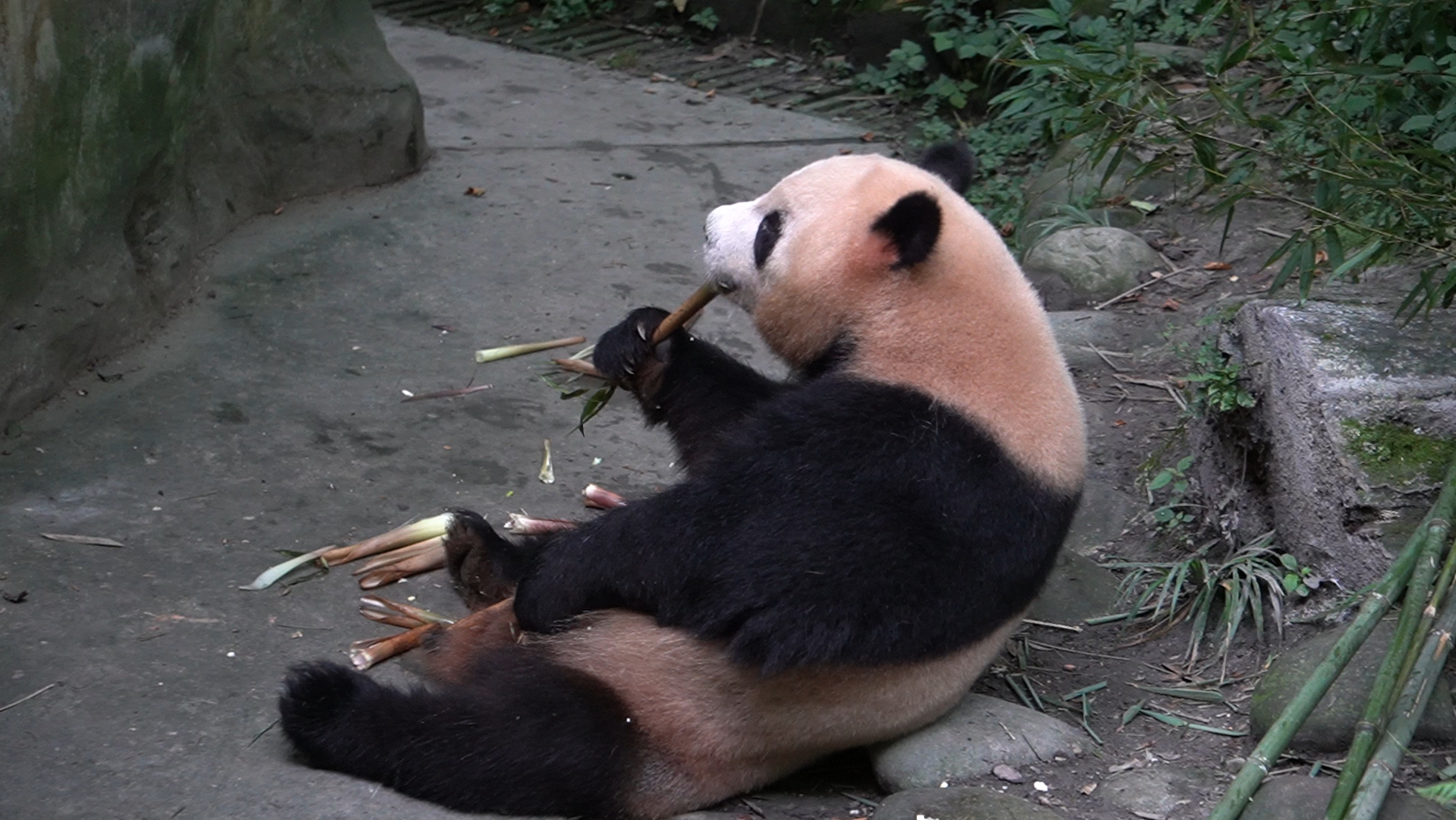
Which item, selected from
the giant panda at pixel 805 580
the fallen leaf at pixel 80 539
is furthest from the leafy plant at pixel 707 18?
the fallen leaf at pixel 80 539

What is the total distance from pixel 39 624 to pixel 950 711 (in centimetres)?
224

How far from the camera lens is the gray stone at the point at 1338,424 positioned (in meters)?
3.35

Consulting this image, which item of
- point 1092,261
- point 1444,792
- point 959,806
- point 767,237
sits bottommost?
point 959,806

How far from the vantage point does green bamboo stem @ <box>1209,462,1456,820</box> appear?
2.58 metres

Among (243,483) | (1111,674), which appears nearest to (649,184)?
(243,483)

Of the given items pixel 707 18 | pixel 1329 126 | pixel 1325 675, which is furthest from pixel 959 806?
pixel 707 18

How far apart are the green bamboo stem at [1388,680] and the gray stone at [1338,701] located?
0.24 ft

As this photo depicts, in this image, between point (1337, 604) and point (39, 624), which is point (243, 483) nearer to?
point (39, 624)

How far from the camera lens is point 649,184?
699 centimetres

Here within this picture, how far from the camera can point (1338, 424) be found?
11.3ft

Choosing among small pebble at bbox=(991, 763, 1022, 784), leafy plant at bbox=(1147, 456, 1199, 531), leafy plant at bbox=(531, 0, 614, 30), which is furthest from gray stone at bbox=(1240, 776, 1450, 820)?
leafy plant at bbox=(531, 0, 614, 30)

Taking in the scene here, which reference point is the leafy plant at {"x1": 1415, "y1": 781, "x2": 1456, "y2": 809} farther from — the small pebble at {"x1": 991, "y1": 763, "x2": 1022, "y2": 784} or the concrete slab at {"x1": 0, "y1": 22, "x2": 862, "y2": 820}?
the concrete slab at {"x1": 0, "y1": 22, "x2": 862, "y2": 820}

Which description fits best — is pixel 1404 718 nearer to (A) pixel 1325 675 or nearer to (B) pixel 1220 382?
(A) pixel 1325 675

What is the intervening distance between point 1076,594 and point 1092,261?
2.25 m
